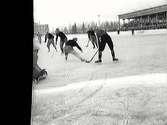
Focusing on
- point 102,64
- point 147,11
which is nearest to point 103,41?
point 102,64

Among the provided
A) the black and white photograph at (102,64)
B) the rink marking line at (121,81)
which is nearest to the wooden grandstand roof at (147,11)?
the black and white photograph at (102,64)

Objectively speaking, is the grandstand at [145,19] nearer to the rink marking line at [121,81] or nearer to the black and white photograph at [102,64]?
the black and white photograph at [102,64]

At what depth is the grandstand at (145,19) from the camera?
124cm

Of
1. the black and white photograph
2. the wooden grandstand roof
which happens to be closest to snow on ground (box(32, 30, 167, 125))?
the black and white photograph

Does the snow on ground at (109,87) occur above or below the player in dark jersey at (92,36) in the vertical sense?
below

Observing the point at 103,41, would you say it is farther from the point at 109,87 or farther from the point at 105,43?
the point at 109,87

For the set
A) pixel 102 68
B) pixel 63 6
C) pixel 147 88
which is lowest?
pixel 147 88

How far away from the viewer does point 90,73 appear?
4.37ft

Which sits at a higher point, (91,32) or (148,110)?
(91,32)

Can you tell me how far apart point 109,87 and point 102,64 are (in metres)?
0.14
